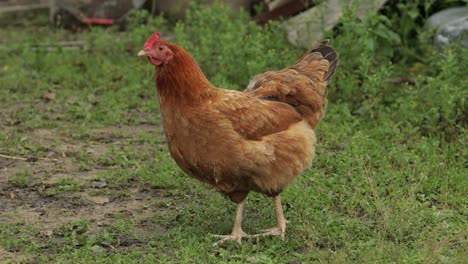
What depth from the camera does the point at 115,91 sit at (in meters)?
9.51

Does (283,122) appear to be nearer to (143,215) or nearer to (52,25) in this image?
(143,215)

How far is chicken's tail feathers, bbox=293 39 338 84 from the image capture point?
20.5 ft

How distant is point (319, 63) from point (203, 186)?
137 centimetres

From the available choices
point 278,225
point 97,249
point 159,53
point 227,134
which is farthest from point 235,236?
point 159,53

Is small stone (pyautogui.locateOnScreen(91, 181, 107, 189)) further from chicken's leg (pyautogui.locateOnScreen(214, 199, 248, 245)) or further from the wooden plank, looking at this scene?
the wooden plank

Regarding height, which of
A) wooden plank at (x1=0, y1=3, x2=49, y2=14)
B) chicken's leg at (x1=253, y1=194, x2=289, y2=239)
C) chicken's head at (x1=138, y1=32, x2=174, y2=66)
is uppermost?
chicken's head at (x1=138, y1=32, x2=174, y2=66)

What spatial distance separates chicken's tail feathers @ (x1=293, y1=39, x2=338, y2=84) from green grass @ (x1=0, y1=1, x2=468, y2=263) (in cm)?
89

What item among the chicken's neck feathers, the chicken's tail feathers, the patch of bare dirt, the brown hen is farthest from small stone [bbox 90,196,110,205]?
the chicken's tail feathers

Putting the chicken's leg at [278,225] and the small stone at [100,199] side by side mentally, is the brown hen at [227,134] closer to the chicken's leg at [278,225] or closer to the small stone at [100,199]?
the chicken's leg at [278,225]

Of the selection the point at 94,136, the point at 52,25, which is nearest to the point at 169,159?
the point at 94,136

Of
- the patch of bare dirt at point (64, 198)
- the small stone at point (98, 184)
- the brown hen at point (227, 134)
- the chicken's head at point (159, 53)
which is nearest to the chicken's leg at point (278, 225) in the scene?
the brown hen at point (227, 134)

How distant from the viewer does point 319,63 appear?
634 cm

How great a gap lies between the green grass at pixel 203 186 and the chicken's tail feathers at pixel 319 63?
890 mm

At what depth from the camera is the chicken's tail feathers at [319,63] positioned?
6238mm
